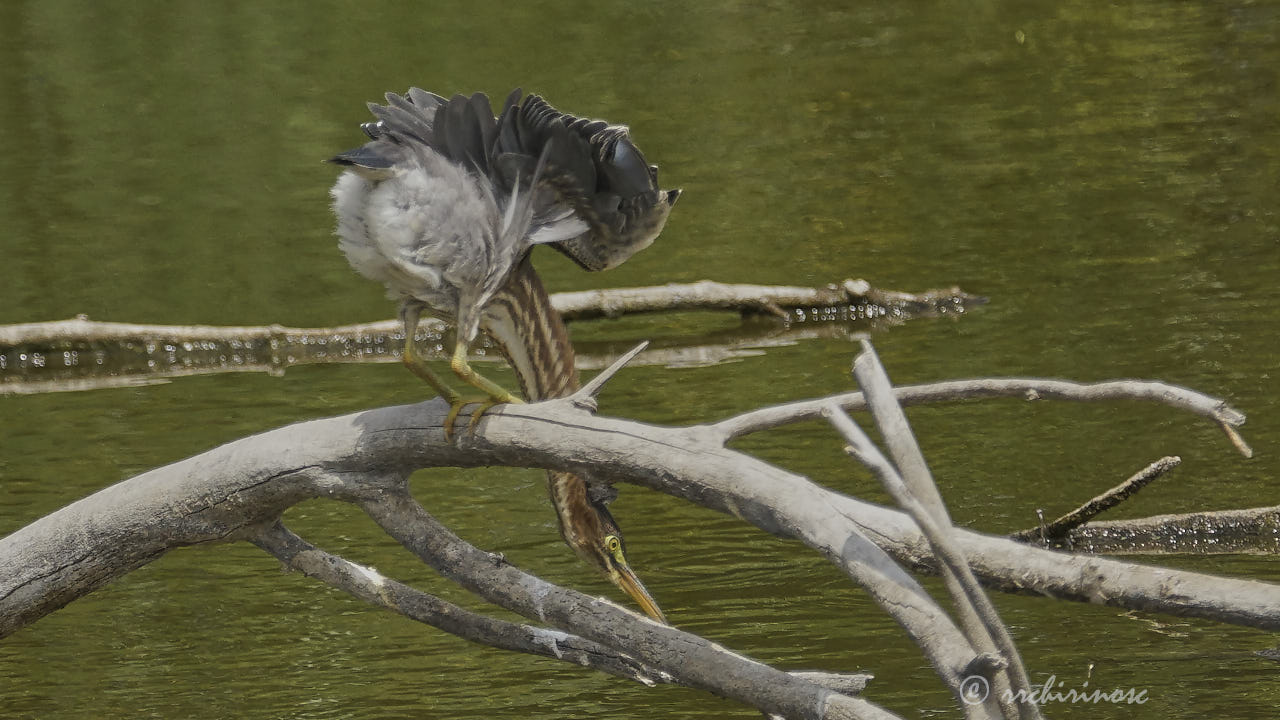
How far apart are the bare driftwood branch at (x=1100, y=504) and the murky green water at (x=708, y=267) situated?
1.33 ft

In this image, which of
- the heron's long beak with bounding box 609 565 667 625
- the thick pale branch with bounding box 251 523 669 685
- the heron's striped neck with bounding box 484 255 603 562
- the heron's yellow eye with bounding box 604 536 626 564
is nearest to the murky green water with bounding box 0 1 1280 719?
the heron's long beak with bounding box 609 565 667 625

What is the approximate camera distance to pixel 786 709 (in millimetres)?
4555

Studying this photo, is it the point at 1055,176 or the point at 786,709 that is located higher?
the point at 786,709

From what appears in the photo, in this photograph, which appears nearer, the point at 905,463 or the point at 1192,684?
the point at 905,463

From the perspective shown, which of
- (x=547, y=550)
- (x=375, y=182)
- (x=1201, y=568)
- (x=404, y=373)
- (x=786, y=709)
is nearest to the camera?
(x=786, y=709)

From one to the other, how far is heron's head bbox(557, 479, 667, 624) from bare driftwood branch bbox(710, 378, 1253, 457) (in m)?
0.95

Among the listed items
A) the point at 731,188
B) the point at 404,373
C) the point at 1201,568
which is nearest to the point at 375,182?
the point at 1201,568

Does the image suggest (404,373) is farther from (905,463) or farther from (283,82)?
(283,82)

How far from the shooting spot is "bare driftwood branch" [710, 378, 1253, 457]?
4305mm

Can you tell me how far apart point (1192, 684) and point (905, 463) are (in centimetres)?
319

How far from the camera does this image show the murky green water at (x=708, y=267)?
7.53 metres

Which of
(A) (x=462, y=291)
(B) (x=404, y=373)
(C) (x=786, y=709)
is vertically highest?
(A) (x=462, y=291)

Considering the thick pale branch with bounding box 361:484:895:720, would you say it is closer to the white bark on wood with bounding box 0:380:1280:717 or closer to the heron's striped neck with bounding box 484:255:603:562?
the white bark on wood with bounding box 0:380:1280:717

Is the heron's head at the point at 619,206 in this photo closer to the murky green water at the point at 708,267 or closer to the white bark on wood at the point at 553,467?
the white bark on wood at the point at 553,467
